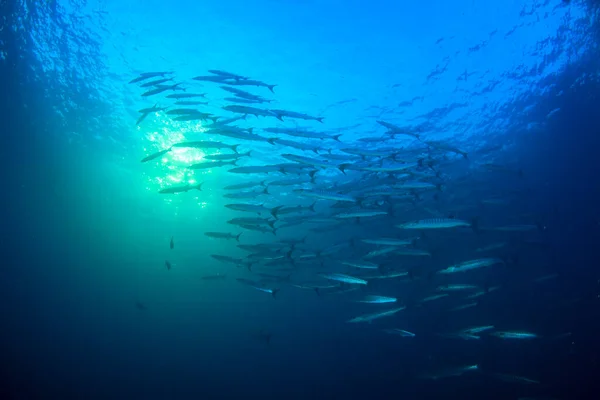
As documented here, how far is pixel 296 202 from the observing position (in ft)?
75.1

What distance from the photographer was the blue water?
37.4ft

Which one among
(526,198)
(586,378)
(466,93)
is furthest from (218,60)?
(586,378)

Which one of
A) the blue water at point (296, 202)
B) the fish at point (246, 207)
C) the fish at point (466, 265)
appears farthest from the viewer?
the blue water at point (296, 202)

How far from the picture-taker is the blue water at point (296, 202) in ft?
37.4

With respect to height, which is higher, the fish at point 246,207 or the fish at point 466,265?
the fish at point 246,207

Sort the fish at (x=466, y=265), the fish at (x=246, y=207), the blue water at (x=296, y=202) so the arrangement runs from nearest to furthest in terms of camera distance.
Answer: the fish at (x=466, y=265) → the fish at (x=246, y=207) → the blue water at (x=296, y=202)

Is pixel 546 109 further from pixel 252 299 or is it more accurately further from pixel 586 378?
pixel 252 299

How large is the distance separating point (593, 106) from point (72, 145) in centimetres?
2615

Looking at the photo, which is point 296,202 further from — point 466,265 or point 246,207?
point 466,265

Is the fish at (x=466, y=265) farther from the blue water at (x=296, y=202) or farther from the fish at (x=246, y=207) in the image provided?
the fish at (x=246, y=207)

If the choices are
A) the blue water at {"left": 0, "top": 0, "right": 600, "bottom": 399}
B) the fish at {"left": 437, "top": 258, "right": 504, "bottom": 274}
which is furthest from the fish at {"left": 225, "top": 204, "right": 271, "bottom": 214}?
the fish at {"left": 437, "top": 258, "right": 504, "bottom": 274}

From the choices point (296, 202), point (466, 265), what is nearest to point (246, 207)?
point (466, 265)

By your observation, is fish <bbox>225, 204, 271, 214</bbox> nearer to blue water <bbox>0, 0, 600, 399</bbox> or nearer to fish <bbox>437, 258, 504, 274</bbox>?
blue water <bbox>0, 0, 600, 399</bbox>

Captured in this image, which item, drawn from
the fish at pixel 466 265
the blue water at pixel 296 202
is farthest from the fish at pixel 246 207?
the fish at pixel 466 265
